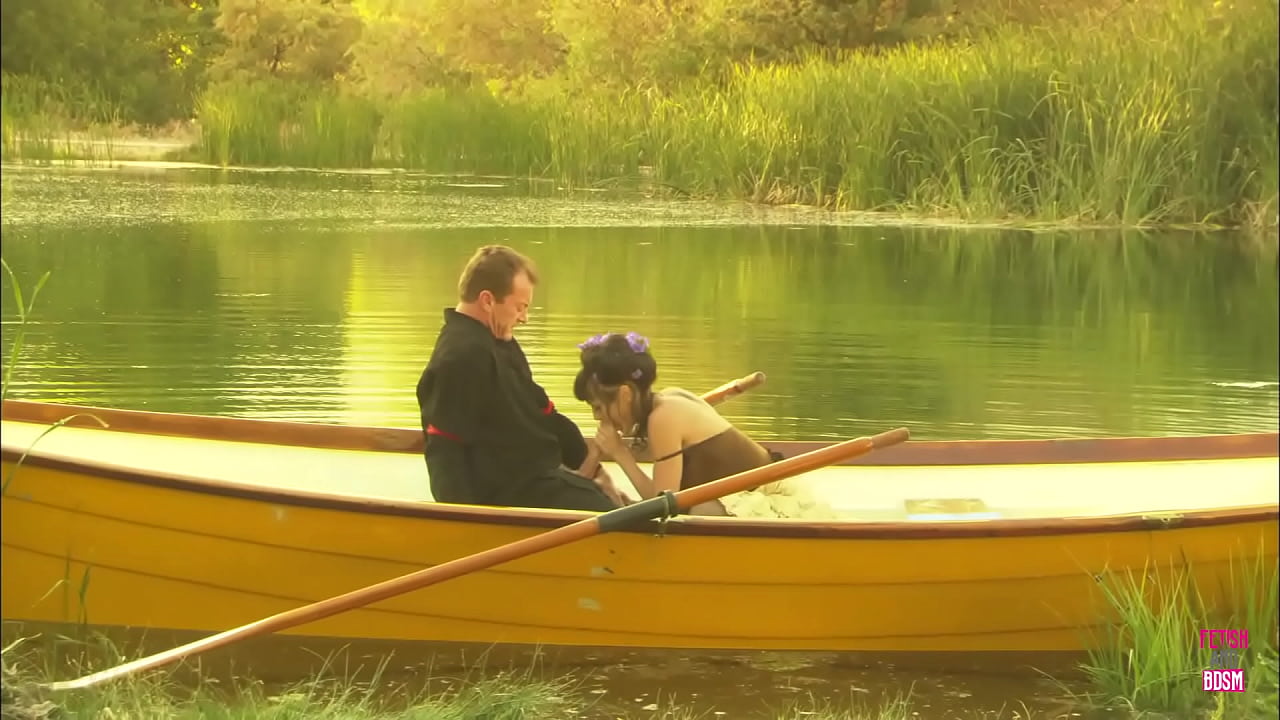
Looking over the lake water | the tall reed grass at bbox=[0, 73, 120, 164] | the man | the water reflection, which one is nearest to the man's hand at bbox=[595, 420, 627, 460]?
the man

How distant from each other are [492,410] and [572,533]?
428 millimetres

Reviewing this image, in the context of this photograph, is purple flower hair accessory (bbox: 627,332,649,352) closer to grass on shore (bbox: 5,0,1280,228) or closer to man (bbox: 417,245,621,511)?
man (bbox: 417,245,621,511)

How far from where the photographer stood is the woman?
3.92 meters

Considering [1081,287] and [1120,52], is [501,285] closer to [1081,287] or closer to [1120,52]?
[1081,287]

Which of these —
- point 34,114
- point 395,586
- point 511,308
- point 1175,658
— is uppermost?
point 34,114

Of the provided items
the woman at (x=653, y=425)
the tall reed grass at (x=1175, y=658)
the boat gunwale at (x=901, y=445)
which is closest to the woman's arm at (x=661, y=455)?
the woman at (x=653, y=425)

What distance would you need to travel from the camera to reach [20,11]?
10.9ft

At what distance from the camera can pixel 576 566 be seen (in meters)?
3.96

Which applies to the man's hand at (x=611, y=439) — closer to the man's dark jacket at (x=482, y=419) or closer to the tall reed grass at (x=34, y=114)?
the man's dark jacket at (x=482, y=419)

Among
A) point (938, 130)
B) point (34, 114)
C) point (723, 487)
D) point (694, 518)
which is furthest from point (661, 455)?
point (938, 130)

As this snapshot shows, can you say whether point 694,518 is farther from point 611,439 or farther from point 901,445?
point 901,445

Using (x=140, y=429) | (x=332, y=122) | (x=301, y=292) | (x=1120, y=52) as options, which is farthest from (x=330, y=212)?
(x=140, y=429)

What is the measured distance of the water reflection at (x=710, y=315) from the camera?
725cm

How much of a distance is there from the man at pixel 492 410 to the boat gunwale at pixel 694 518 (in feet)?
0.61
